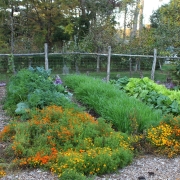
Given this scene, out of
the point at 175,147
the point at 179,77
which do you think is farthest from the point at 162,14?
the point at 175,147

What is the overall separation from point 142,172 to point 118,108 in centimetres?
168

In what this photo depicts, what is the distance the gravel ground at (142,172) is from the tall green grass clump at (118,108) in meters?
0.75

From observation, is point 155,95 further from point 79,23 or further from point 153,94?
point 79,23

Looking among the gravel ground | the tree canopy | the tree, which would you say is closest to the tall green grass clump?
the gravel ground

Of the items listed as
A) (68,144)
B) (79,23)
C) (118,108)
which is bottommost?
(68,144)

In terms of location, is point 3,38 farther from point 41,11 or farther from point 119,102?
point 119,102

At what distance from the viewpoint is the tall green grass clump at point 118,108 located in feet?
15.6

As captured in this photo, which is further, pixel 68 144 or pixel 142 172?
pixel 68 144

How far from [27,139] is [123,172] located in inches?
57.3

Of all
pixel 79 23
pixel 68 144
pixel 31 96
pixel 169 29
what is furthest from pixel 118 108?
pixel 79 23

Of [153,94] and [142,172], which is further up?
[153,94]

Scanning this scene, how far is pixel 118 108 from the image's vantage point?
5102 mm

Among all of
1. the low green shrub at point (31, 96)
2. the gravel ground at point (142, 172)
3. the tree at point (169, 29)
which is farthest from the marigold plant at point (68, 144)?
the tree at point (169, 29)

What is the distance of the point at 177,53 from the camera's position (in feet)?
39.0
